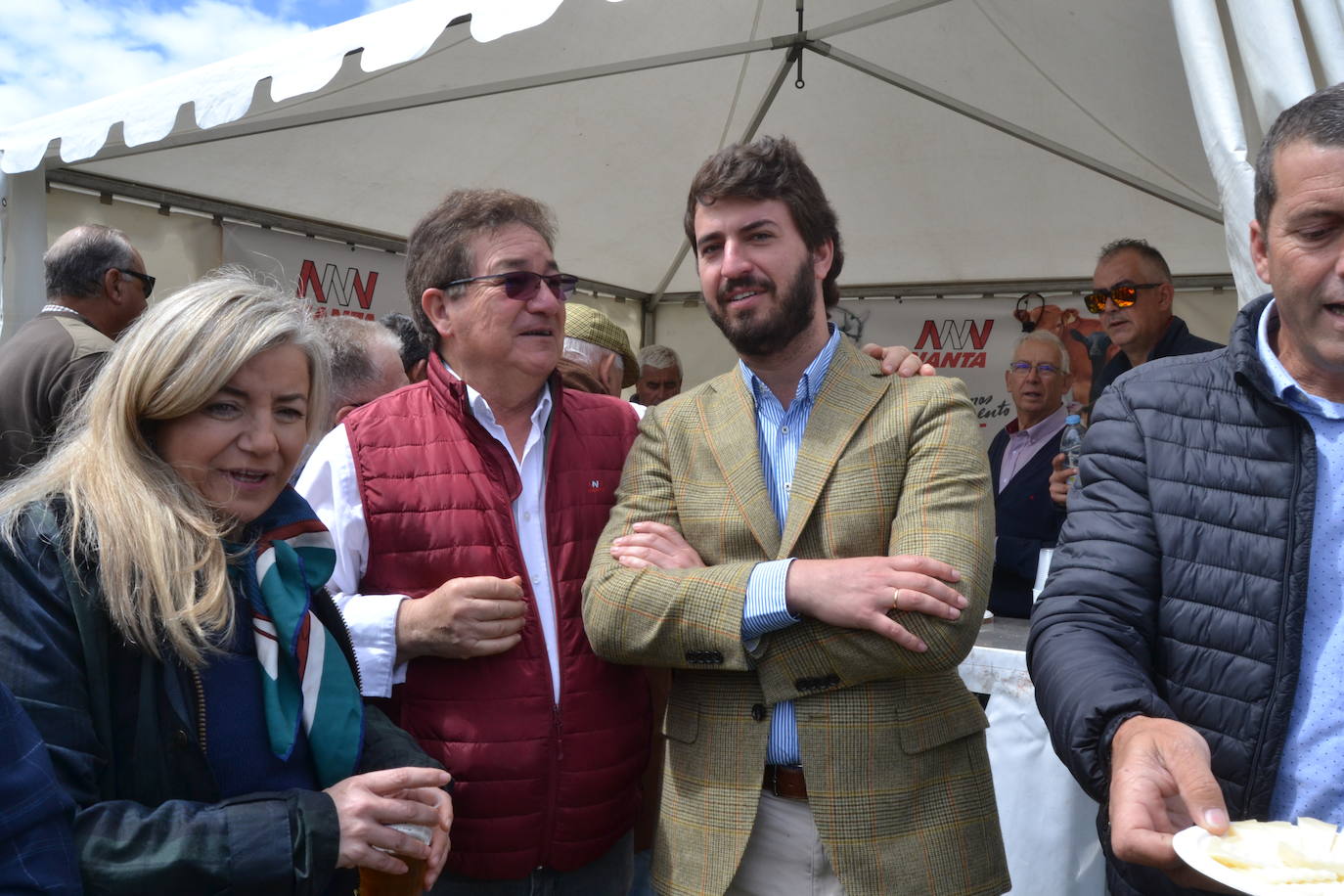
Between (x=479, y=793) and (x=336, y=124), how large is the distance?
417 centimetres

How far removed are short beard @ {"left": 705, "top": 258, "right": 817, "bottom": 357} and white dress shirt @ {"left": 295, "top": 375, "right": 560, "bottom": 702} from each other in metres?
0.46

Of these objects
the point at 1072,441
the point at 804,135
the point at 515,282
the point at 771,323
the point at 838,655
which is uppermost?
the point at 804,135

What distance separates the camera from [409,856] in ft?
4.87

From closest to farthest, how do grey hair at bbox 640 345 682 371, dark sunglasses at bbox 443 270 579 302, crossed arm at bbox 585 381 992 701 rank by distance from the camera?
crossed arm at bbox 585 381 992 701 < dark sunglasses at bbox 443 270 579 302 < grey hair at bbox 640 345 682 371

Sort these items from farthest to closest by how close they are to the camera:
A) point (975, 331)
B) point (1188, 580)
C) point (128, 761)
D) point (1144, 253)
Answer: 1. point (975, 331)
2. point (1144, 253)
3. point (1188, 580)
4. point (128, 761)

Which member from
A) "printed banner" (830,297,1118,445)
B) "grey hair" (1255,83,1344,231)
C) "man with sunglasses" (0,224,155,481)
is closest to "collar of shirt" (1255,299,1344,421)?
"grey hair" (1255,83,1344,231)

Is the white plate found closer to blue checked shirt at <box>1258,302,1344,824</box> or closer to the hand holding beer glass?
blue checked shirt at <box>1258,302,1344,824</box>

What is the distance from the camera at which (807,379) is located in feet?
6.45

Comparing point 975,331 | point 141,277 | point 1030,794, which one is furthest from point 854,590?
point 975,331

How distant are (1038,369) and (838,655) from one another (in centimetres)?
302

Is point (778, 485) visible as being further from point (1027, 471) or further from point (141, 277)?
point (141, 277)

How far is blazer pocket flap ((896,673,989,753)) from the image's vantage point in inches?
68.0

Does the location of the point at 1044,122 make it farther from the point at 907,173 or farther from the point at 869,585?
the point at 869,585

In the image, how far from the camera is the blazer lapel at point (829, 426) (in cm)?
182
